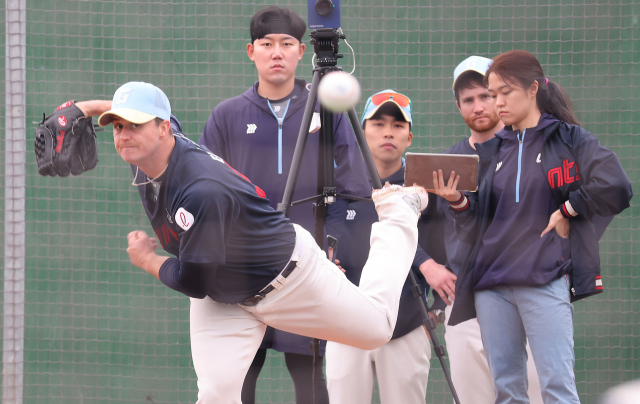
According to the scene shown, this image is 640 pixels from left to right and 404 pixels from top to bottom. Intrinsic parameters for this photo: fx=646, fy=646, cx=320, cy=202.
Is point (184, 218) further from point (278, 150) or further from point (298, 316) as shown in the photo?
point (278, 150)

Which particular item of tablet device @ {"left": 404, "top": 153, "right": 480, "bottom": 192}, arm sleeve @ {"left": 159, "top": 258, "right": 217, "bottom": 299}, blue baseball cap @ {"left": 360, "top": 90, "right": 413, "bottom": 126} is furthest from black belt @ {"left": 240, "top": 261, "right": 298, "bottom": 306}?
blue baseball cap @ {"left": 360, "top": 90, "right": 413, "bottom": 126}

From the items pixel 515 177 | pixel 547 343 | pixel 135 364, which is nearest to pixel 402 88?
pixel 515 177

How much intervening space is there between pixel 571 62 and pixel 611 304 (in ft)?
4.40

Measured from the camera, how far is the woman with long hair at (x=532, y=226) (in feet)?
6.88

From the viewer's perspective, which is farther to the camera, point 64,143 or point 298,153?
point 298,153

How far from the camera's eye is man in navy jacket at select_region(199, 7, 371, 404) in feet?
8.24

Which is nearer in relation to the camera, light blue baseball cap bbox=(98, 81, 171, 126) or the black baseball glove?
light blue baseball cap bbox=(98, 81, 171, 126)

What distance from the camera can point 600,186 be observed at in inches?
81.5

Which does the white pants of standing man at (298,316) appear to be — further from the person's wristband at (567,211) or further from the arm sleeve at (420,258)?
the person's wristband at (567,211)

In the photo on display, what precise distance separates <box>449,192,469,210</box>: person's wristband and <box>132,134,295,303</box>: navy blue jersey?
678mm

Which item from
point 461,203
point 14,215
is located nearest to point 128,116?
point 461,203

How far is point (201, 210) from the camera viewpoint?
1.77 metres

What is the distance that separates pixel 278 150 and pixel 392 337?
84 cm

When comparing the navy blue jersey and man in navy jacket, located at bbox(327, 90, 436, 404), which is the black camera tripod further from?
the navy blue jersey
